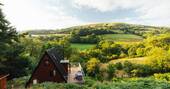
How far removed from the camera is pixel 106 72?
191 feet

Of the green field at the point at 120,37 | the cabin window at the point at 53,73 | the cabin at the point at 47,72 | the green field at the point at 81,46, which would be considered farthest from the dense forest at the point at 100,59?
the cabin window at the point at 53,73

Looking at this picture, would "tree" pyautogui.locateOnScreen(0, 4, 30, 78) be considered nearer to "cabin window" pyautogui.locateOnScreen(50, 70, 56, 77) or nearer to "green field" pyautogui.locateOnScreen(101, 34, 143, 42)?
"cabin window" pyautogui.locateOnScreen(50, 70, 56, 77)

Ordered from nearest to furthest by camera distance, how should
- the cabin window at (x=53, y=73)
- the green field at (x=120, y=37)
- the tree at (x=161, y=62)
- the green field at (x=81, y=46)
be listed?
the cabin window at (x=53, y=73) → the tree at (x=161, y=62) → the green field at (x=81, y=46) → the green field at (x=120, y=37)

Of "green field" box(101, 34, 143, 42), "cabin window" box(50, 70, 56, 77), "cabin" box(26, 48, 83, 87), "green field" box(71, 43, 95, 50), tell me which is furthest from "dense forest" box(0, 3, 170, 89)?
"cabin window" box(50, 70, 56, 77)

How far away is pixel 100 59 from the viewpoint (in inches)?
2869

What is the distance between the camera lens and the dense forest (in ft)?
77.9

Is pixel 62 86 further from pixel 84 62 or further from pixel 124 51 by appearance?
pixel 124 51

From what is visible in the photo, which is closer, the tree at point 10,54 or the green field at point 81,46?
the tree at point 10,54

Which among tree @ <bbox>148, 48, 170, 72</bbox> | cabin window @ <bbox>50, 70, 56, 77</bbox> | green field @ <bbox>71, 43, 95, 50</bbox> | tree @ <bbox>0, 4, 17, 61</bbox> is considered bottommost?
tree @ <bbox>148, 48, 170, 72</bbox>

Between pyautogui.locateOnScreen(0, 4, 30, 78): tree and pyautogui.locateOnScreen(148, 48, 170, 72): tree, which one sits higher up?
pyautogui.locateOnScreen(0, 4, 30, 78): tree

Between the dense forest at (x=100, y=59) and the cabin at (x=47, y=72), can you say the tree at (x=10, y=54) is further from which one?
the cabin at (x=47, y=72)

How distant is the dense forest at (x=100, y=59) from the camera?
23734 mm

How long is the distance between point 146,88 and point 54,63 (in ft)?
42.8

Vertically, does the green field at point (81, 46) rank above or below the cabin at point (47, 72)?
below
